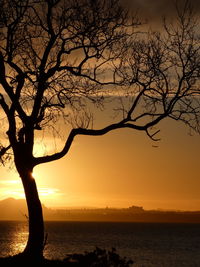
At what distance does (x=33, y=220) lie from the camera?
19.4 meters

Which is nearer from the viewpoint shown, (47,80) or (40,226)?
(40,226)

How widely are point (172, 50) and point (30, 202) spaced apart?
7.69 metres

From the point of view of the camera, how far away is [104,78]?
67.4ft

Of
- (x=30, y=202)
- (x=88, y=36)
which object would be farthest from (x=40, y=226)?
(x=88, y=36)

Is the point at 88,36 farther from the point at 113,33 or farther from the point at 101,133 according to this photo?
the point at 101,133

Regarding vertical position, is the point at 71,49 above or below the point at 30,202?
above

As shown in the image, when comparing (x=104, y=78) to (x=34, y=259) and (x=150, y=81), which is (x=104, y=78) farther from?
(x=34, y=259)

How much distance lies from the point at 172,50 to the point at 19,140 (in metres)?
6.65

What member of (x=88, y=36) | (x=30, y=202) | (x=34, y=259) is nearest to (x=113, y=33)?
(x=88, y=36)

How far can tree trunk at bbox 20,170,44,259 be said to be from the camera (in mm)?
19047

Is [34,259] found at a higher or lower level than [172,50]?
lower

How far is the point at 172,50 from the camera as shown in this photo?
65.4ft

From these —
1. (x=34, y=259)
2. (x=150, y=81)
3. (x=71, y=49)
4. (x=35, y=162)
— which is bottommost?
(x=34, y=259)

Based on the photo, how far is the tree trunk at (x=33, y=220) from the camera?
1905cm
